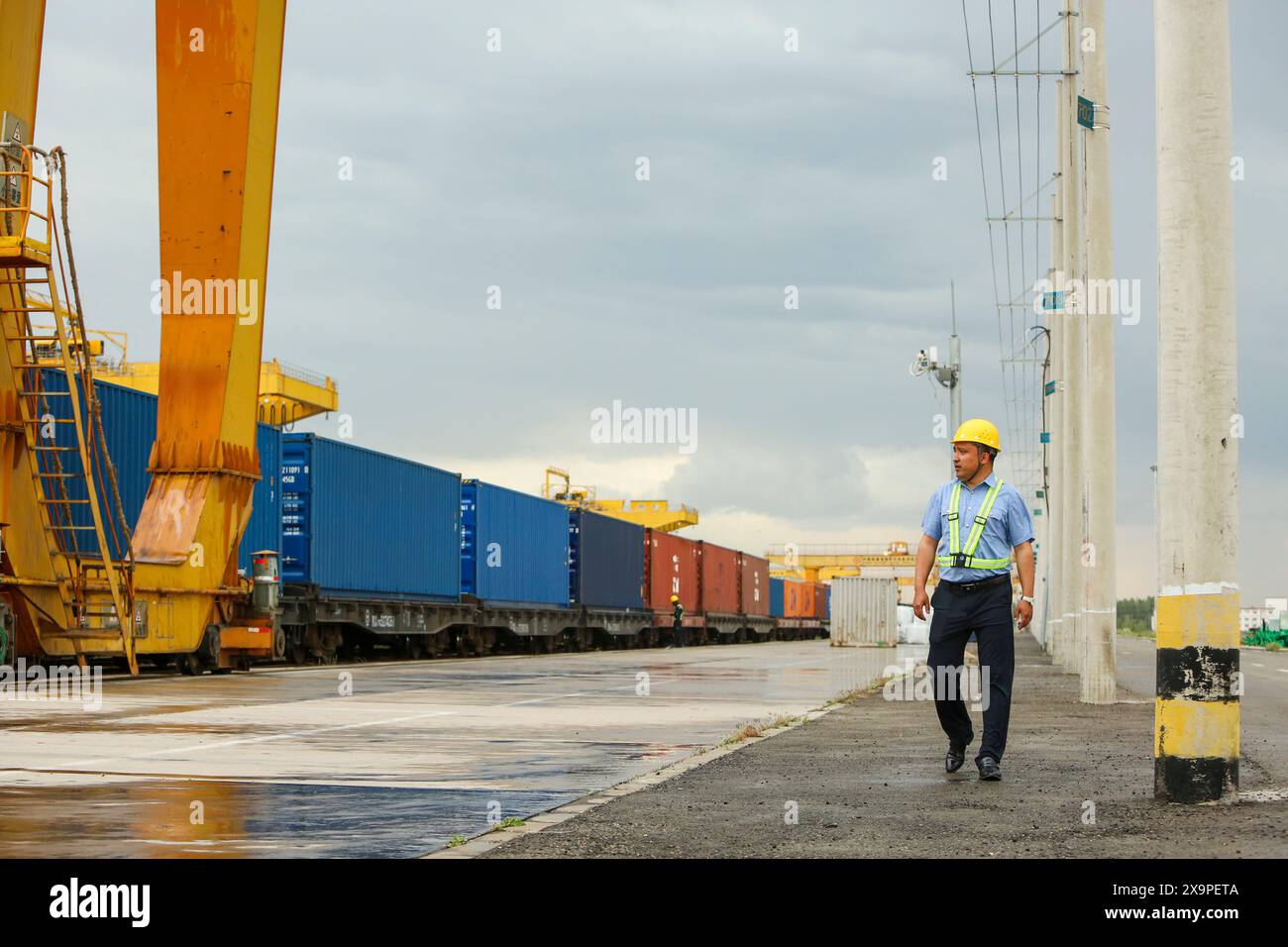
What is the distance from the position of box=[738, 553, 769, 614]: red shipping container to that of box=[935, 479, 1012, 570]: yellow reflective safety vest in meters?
57.1

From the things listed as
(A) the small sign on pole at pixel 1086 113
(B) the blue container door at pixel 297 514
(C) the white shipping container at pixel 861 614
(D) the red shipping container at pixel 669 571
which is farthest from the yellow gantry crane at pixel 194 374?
(C) the white shipping container at pixel 861 614

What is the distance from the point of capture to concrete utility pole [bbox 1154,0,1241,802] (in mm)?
8016

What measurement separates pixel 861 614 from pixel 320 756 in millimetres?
46948

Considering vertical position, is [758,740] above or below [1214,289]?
below

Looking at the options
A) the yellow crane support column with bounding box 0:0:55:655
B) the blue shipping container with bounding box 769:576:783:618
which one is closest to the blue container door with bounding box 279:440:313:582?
the yellow crane support column with bounding box 0:0:55:655

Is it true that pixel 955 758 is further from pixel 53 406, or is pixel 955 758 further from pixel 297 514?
pixel 297 514

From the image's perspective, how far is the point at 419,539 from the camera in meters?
33.6

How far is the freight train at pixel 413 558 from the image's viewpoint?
26891mm

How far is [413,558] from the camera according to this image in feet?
109

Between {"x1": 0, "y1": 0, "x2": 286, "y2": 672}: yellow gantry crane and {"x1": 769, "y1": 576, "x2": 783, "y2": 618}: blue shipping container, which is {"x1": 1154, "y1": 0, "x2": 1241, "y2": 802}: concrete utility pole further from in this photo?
{"x1": 769, "y1": 576, "x2": 783, "y2": 618}: blue shipping container

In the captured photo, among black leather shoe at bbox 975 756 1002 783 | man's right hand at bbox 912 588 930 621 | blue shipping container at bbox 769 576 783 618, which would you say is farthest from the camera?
blue shipping container at bbox 769 576 783 618
